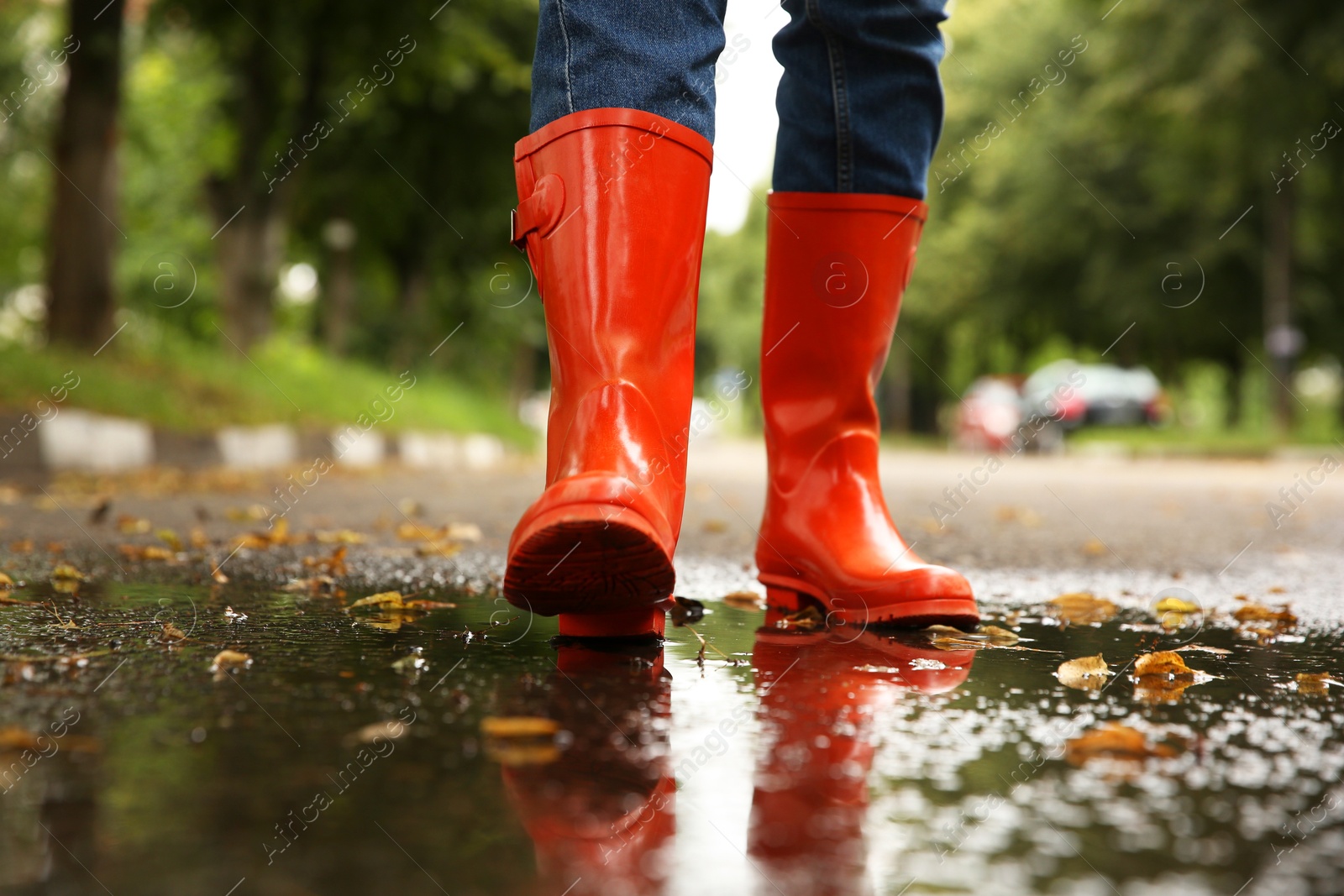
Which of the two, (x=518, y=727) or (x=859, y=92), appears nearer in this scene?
(x=518, y=727)

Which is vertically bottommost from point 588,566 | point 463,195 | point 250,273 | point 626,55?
point 588,566

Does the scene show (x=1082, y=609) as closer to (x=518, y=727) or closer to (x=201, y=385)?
(x=518, y=727)

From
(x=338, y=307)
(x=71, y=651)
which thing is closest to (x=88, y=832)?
(x=71, y=651)

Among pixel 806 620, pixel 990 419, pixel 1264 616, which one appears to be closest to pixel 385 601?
pixel 806 620

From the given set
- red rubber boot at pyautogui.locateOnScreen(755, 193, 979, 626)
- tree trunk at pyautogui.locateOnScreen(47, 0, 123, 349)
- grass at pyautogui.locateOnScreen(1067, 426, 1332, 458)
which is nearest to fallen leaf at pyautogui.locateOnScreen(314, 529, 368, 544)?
red rubber boot at pyautogui.locateOnScreen(755, 193, 979, 626)

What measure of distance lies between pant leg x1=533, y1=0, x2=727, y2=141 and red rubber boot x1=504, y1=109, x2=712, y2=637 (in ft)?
0.10

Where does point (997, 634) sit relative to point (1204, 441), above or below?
above

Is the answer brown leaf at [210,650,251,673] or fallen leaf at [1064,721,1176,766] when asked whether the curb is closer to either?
brown leaf at [210,650,251,673]

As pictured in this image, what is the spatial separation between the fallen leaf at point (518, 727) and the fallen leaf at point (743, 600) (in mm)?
975

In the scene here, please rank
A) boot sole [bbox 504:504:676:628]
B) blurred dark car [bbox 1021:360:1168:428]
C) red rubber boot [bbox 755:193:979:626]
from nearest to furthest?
boot sole [bbox 504:504:676:628] → red rubber boot [bbox 755:193:979:626] → blurred dark car [bbox 1021:360:1168:428]

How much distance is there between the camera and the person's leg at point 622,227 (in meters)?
1.56

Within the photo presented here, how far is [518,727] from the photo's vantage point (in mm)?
1000

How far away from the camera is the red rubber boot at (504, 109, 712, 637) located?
1.52 m

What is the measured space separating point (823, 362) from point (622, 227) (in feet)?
1.80
